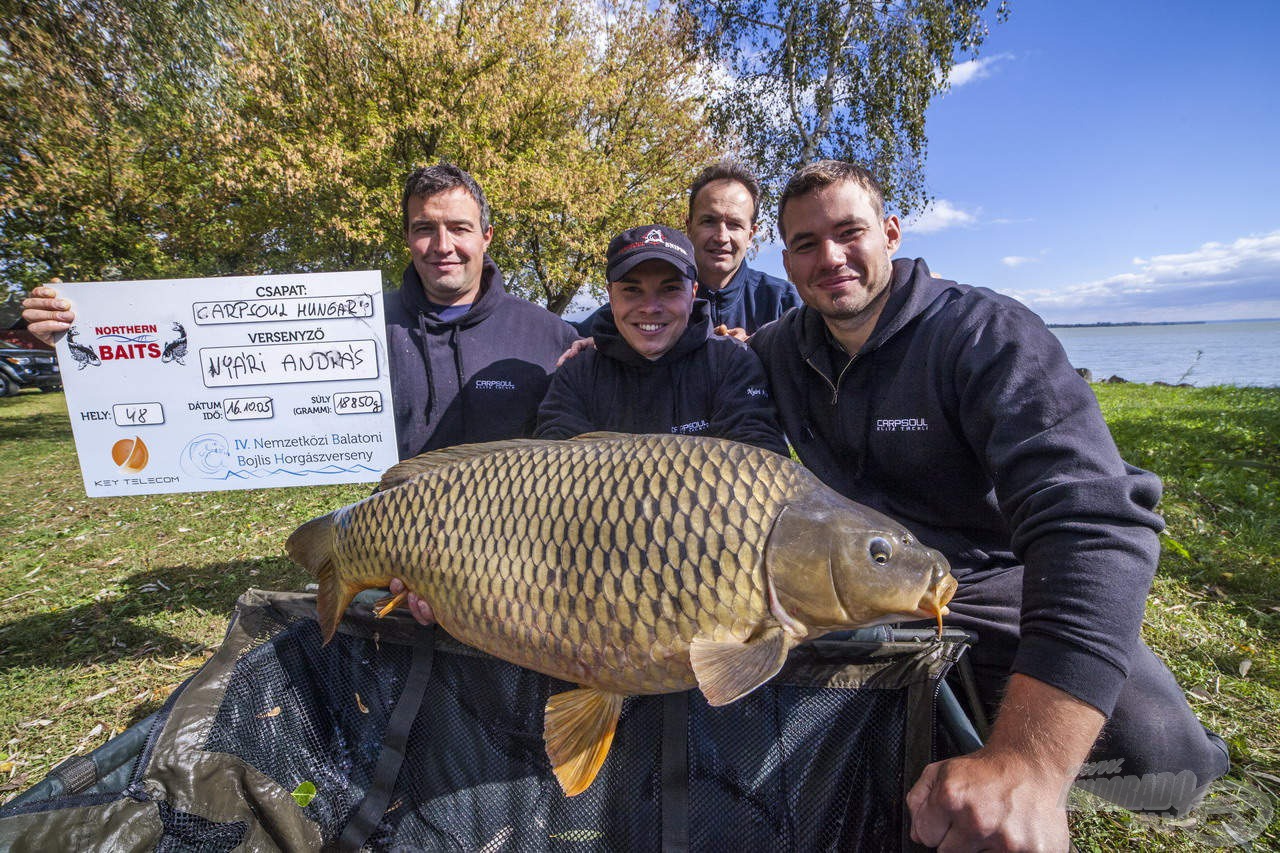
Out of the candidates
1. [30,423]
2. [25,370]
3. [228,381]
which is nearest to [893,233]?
[228,381]

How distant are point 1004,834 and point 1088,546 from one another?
0.48 m

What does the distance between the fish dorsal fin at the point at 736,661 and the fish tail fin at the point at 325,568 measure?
835 millimetres

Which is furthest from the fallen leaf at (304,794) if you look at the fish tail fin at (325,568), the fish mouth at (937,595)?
the fish mouth at (937,595)

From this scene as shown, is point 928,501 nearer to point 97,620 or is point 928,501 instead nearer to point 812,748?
point 812,748

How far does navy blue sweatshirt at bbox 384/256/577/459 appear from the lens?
2389mm

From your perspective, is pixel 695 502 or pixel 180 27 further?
pixel 180 27

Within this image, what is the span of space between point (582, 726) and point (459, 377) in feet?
4.95

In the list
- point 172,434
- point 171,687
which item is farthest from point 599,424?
point 171,687

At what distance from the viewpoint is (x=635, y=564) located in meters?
1.11

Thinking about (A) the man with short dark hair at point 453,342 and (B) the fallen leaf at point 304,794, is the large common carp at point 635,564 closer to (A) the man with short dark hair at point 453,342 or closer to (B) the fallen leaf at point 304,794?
(B) the fallen leaf at point 304,794

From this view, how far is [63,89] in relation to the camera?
7133 mm

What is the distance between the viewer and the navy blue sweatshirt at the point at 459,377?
2.39 meters

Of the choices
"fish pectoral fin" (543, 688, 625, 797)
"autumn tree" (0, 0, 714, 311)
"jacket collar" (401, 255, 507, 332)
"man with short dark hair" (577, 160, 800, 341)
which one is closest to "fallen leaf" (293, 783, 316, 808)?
"fish pectoral fin" (543, 688, 625, 797)

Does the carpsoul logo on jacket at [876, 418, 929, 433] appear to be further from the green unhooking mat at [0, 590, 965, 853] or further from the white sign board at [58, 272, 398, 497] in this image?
the white sign board at [58, 272, 398, 497]
